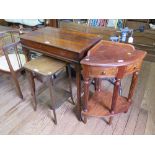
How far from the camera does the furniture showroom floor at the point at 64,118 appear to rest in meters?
1.74

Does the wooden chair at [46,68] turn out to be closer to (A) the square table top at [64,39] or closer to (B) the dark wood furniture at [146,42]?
(A) the square table top at [64,39]

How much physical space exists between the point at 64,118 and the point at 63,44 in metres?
0.80

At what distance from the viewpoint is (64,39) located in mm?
1691

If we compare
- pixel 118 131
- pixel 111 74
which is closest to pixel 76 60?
pixel 111 74

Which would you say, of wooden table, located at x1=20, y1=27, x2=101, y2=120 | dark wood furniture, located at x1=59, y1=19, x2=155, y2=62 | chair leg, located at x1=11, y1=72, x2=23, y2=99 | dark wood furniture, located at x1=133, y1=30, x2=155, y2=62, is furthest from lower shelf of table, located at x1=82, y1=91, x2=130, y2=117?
dark wood furniture, located at x1=133, y1=30, x2=155, y2=62

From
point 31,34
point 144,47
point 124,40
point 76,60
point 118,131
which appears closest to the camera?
point 76,60

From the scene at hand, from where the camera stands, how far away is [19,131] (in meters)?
1.73

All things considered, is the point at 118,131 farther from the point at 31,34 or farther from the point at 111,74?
the point at 31,34

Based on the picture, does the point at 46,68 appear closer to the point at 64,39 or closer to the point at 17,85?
the point at 64,39

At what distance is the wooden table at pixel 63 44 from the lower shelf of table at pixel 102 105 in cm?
13

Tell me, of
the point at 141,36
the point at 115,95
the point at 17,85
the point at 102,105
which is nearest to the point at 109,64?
the point at 115,95

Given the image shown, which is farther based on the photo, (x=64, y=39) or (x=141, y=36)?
(x=141, y=36)

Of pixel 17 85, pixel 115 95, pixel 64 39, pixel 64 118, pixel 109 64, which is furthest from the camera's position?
pixel 17 85
